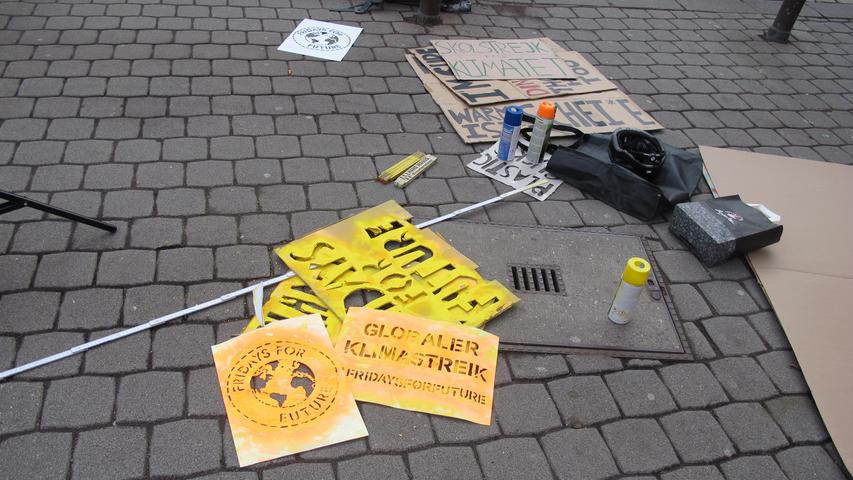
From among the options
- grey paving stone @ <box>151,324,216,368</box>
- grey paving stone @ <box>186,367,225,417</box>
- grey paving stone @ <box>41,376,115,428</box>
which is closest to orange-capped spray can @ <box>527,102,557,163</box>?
grey paving stone @ <box>151,324,216,368</box>

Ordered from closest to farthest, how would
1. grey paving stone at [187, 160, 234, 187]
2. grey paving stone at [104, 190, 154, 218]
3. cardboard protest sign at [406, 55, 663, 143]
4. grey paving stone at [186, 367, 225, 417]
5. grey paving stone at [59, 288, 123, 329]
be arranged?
1. grey paving stone at [186, 367, 225, 417]
2. grey paving stone at [59, 288, 123, 329]
3. grey paving stone at [104, 190, 154, 218]
4. grey paving stone at [187, 160, 234, 187]
5. cardboard protest sign at [406, 55, 663, 143]

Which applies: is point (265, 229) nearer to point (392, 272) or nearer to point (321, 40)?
point (392, 272)

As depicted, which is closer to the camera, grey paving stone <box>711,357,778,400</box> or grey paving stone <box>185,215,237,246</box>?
grey paving stone <box>711,357,778,400</box>

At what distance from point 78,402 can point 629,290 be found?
6.77ft

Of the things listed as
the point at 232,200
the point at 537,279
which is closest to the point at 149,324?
the point at 232,200

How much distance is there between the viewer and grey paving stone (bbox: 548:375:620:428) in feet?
7.61

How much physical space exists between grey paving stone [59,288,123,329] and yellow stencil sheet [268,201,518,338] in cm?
69

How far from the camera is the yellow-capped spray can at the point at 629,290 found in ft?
8.04

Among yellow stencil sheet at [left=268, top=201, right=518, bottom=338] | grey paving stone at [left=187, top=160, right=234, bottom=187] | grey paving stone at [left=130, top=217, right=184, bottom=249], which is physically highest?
yellow stencil sheet at [left=268, top=201, right=518, bottom=338]

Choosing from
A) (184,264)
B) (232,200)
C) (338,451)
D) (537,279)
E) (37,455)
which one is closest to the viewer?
(37,455)

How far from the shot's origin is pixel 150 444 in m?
2.06

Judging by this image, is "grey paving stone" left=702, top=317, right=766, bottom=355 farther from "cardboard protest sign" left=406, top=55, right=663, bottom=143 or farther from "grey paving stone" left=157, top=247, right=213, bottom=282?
"grey paving stone" left=157, top=247, right=213, bottom=282

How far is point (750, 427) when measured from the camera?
2.38m

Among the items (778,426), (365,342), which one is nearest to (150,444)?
(365,342)
